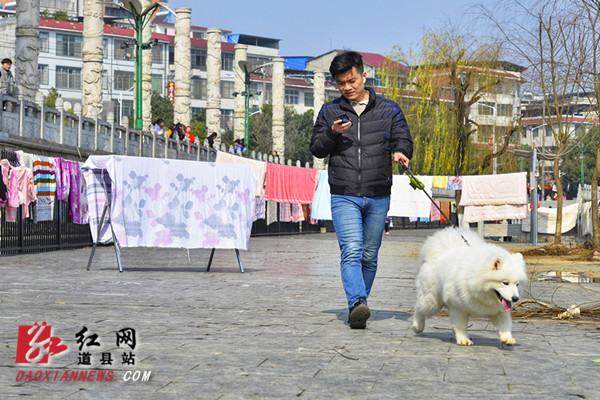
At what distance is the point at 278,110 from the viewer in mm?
61250

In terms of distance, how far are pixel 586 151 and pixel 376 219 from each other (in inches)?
4033

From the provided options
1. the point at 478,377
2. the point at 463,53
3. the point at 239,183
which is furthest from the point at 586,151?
the point at 478,377

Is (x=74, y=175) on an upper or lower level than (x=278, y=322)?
upper

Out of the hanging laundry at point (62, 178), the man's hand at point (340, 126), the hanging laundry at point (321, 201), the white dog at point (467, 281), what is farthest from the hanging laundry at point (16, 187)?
the hanging laundry at point (321, 201)

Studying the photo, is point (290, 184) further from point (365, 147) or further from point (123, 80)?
point (123, 80)

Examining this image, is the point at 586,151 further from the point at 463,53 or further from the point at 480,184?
the point at 480,184

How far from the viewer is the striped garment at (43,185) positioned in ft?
57.5

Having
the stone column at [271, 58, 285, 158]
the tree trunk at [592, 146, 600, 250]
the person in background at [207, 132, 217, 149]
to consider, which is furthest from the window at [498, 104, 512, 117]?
the stone column at [271, 58, 285, 158]

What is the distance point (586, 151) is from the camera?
104750 mm

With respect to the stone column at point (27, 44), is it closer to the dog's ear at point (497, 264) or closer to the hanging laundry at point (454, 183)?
the hanging laundry at point (454, 183)

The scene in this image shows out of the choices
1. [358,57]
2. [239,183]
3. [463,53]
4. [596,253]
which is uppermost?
[463,53]

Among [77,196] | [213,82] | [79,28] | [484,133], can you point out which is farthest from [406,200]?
[79,28]

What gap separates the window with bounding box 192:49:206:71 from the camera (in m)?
99.8

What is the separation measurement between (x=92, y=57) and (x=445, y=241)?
1130 inches
